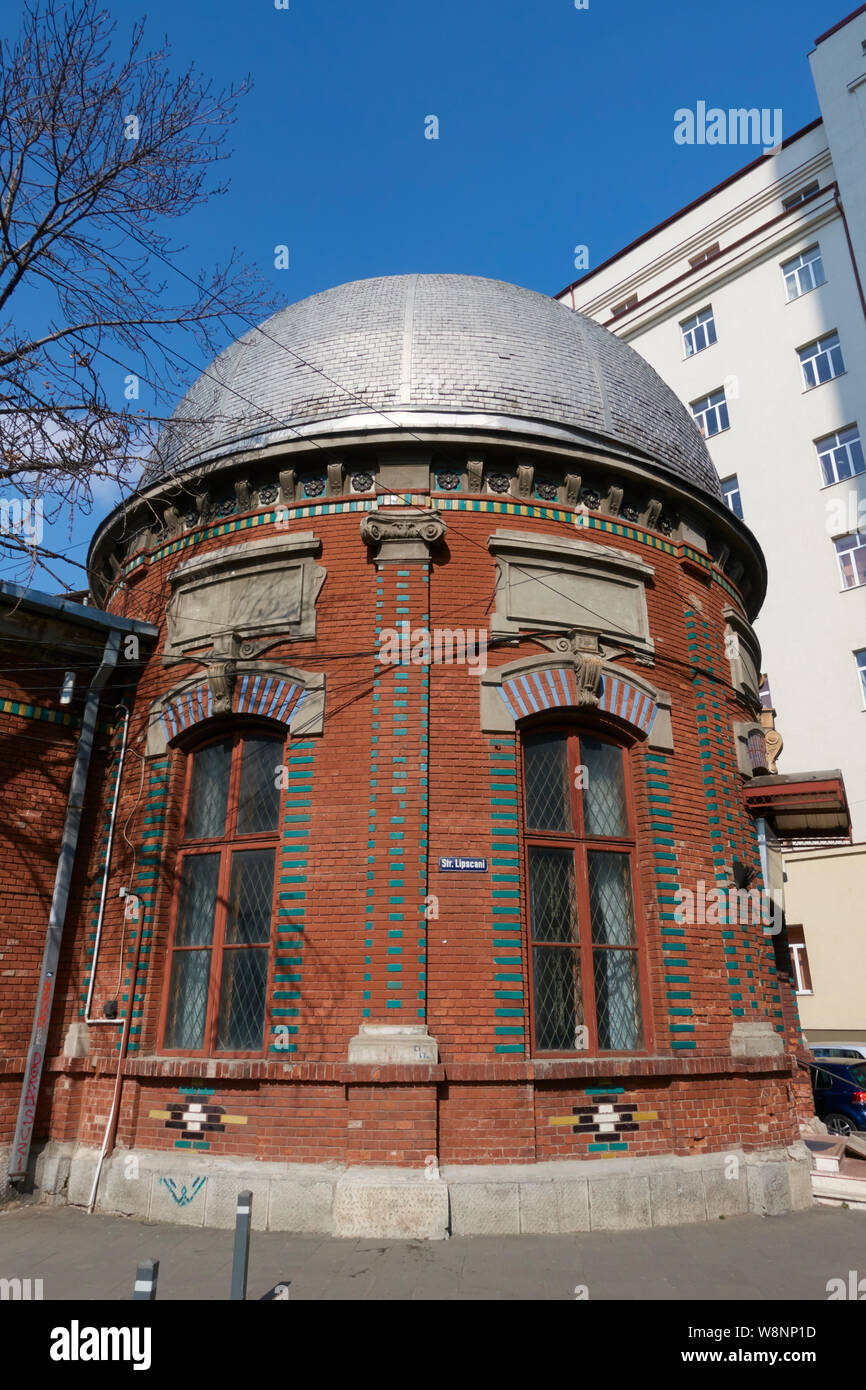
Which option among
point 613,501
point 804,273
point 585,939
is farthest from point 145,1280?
point 804,273

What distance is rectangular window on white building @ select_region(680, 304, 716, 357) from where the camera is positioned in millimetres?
33250

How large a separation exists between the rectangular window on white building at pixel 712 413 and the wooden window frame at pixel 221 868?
26.6 metres

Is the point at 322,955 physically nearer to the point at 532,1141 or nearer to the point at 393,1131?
the point at 393,1131

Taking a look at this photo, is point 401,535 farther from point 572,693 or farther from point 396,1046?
point 396,1046

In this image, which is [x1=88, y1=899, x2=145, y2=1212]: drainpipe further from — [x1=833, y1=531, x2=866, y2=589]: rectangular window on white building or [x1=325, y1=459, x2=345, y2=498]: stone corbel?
[x1=833, y1=531, x2=866, y2=589]: rectangular window on white building

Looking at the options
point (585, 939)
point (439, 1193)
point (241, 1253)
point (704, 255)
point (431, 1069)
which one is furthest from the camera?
point (704, 255)

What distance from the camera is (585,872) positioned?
30.2ft

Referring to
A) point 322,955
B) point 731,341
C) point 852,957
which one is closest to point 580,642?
point 322,955

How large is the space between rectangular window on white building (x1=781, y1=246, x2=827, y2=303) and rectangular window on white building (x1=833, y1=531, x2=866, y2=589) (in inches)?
376

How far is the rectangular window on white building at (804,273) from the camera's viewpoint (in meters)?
29.9

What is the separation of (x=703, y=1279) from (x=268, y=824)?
5.54 metres

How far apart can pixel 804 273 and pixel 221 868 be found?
30549mm
